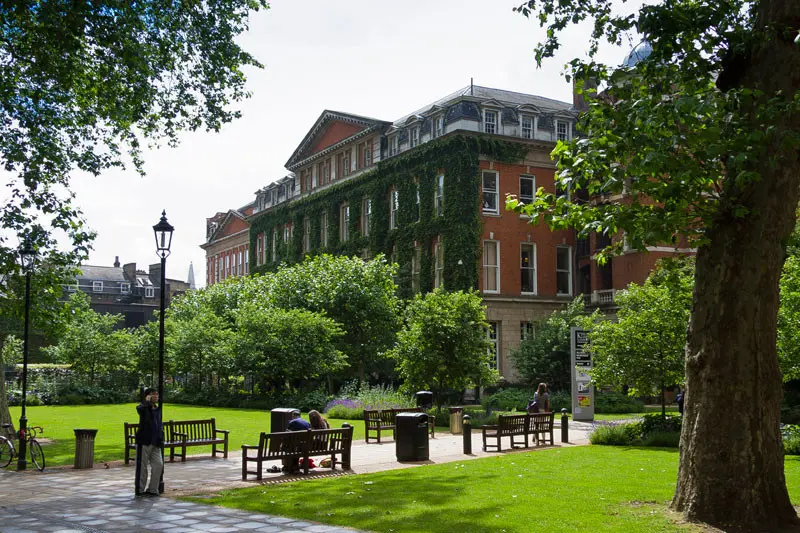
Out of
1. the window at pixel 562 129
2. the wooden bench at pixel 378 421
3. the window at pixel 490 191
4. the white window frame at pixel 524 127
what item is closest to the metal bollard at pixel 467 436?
the wooden bench at pixel 378 421

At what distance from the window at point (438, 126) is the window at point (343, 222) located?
9935 mm

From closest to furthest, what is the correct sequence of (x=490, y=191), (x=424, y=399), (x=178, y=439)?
(x=178, y=439), (x=424, y=399), (x=490, y=191)

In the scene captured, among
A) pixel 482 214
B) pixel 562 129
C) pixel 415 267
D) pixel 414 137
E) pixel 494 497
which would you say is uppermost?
pixel 562 129

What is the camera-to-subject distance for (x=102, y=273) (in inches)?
4048

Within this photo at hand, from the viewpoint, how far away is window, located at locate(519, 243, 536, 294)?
1745 inches

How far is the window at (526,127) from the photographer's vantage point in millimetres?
44594

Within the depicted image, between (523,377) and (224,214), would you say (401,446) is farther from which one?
(224,214)

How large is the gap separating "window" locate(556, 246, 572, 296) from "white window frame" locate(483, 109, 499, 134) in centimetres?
716

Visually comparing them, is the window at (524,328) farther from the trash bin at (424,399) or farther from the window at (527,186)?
the trash bin at (424,399)

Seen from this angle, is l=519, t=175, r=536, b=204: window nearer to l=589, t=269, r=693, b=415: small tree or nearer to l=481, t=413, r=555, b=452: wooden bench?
l=589, t=269, r=693, b=415: small tree

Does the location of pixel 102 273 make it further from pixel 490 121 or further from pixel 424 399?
pixel 424 399

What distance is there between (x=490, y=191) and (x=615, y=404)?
13.7m

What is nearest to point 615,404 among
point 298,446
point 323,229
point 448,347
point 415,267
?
point 448,347

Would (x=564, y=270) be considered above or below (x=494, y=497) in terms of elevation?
above
